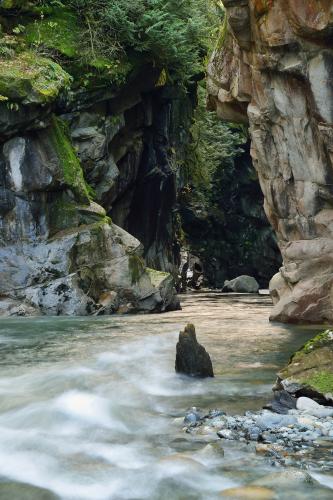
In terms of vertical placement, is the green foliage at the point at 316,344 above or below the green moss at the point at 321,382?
above

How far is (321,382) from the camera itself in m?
6.14

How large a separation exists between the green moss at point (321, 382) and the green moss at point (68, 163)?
14.5 metres

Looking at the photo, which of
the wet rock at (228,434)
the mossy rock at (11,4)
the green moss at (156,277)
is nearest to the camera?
the wet rock at (228,434)

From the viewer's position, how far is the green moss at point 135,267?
19.1 metres

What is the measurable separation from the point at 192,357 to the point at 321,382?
2.27 metres

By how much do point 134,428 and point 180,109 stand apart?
89.0 feet

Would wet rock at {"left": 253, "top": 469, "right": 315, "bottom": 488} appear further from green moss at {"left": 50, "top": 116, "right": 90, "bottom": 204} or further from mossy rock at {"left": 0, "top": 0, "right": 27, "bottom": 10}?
mossy rock at {"left": 0, "top": 0, "right": 27, "bottom": 10}

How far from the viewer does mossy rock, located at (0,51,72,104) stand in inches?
711

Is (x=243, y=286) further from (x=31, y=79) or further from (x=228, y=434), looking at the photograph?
(x=228, y=434)

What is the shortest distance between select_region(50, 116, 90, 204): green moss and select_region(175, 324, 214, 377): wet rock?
12482 millimetres

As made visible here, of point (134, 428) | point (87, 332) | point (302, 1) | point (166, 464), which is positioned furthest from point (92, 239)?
point (166, 464)

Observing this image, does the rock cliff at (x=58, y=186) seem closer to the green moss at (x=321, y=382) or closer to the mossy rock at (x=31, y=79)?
the mossy rock at (x=31, y=79)

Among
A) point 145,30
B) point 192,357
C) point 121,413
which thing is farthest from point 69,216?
point 121,413

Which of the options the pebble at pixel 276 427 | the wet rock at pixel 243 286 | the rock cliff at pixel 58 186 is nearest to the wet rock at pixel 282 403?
the pebble at pixel 276 427
